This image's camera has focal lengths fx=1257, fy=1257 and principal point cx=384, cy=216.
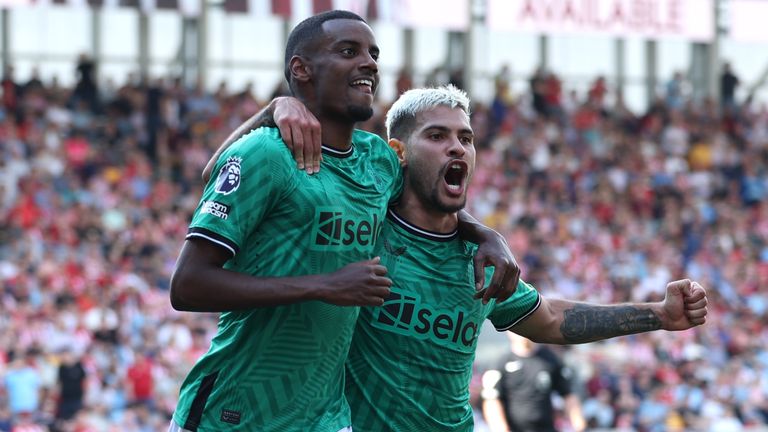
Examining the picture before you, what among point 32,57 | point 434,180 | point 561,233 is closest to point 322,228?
point 434,180

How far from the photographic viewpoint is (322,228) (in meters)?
4.16

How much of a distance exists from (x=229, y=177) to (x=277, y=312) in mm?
485

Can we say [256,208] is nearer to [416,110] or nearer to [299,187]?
[299,187]

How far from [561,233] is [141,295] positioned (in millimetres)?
7899

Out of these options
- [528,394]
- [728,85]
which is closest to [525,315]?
[528,394]

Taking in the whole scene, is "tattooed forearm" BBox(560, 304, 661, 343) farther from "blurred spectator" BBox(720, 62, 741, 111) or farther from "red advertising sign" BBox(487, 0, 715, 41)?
"blurred spectator" BBox(720, 62, 741, 111)

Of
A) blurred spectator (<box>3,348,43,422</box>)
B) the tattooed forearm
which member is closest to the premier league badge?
the tattooed forearm

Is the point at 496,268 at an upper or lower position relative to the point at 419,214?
lower

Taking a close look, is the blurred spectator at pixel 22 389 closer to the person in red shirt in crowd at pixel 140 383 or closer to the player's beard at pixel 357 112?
the person in red shirt in crowd at pixel 140 383

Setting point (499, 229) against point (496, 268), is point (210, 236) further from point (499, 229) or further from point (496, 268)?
point (499, 229)

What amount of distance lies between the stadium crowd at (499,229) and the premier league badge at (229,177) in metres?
8.10

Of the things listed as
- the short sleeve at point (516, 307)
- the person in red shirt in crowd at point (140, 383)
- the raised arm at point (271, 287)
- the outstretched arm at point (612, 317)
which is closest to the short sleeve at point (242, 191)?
the raised arm at point (271, 287)

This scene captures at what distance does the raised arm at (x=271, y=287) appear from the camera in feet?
12.8

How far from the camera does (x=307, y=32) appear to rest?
4.42 meters
